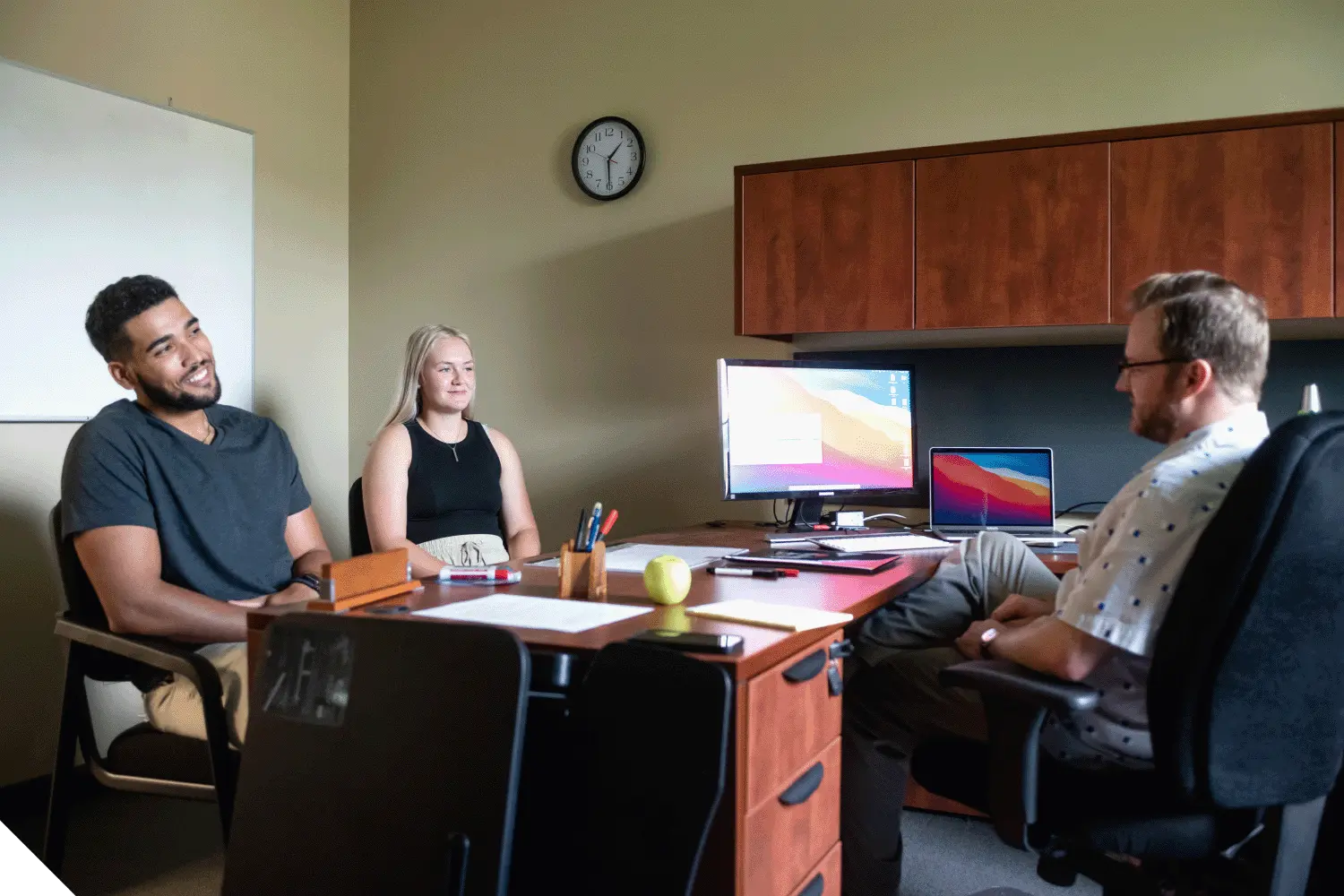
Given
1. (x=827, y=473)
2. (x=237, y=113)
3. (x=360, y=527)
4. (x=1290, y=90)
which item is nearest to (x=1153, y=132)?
(x=1290, y=90)

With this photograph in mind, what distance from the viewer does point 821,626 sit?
5.06 feet

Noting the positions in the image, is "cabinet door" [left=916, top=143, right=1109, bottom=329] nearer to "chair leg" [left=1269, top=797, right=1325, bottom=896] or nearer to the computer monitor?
the computer monitor

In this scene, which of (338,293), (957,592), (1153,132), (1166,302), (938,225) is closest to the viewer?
(1166,302)

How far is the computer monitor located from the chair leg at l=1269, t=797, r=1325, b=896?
4.89 feet

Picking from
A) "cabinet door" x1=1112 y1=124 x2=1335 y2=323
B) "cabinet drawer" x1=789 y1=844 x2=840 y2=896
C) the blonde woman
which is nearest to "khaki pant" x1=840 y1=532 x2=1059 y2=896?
"cabinet drawer" x1=789 y1=844 x2=840 y2=896

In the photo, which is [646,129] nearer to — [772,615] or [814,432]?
[814,432]

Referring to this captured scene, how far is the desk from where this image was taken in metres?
1.34

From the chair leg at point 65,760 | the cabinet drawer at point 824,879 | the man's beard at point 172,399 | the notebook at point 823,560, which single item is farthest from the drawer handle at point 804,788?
the man's beard at point 172,399

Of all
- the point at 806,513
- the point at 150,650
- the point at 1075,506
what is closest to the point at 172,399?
the point at 150,650

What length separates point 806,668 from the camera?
153cm

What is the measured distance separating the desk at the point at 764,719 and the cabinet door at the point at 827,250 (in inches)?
44.2

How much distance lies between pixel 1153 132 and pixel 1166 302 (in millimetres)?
1186

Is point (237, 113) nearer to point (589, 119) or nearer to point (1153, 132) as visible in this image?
point (589, 119)

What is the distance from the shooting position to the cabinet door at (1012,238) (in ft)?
8.86
